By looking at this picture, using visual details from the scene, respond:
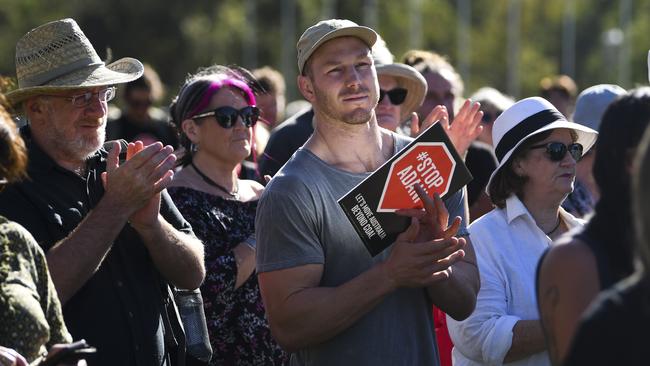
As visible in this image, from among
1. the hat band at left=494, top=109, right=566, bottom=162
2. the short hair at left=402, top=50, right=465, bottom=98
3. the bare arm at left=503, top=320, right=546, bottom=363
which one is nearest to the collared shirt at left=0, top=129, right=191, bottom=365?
the bare arm at left=503, top=320, right=546, bottom=363

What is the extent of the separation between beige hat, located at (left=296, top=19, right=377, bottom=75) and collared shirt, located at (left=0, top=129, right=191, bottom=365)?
0.95 metres

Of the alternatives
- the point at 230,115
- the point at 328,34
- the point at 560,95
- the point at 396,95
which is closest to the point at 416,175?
the point at 328,34

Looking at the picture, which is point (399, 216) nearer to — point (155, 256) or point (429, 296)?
point (429, 296)

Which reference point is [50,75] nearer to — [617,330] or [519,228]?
[519,228]

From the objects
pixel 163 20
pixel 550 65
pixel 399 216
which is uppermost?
pixel 399 216

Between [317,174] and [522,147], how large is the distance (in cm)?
139

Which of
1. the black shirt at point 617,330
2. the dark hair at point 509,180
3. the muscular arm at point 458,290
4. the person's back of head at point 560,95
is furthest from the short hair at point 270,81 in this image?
the black shirt at point 617,330

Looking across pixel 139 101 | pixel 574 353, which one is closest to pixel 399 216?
pixel 574 353

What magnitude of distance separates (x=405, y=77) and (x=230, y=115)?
1.62m

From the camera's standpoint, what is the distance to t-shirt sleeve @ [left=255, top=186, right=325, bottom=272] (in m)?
4.83

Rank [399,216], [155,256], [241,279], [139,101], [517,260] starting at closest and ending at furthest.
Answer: [399,216] → [155,256] → [517,260] → [241,279] → [139,101]

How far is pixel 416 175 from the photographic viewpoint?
4.72 metres

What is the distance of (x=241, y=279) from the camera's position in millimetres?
6066

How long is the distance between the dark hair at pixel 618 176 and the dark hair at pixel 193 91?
3.07 meters
